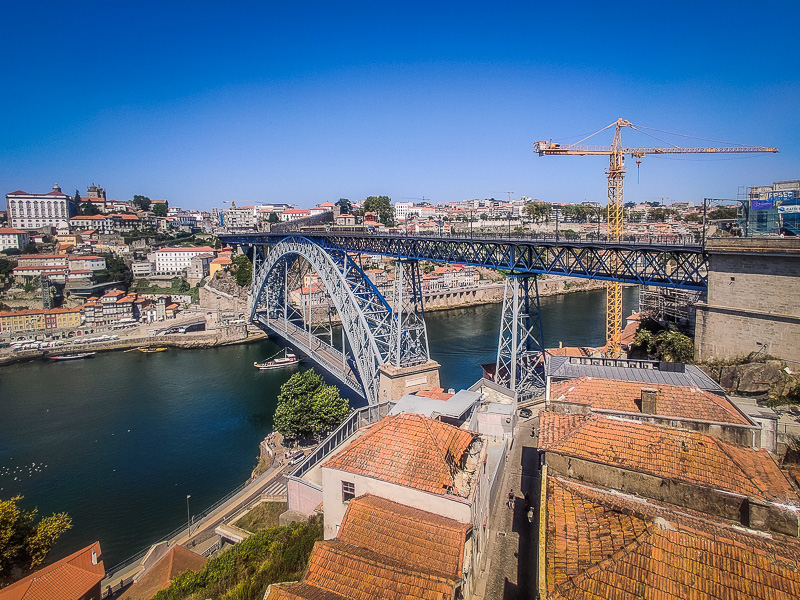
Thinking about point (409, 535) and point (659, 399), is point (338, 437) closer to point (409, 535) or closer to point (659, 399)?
point (409, 535)

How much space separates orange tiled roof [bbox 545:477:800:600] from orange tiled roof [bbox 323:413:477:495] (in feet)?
5.19

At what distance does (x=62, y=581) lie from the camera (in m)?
8.56

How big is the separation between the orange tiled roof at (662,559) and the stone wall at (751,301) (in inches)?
268

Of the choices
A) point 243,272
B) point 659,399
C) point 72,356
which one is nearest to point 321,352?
point 659,399

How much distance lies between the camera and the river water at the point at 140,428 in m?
13.2

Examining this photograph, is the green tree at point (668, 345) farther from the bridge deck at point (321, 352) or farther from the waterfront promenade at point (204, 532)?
the waterfront promenade at point (204, 532)

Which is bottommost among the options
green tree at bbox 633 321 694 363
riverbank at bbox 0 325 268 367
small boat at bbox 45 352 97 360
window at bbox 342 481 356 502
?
small boat at bbox 45 352 97 360

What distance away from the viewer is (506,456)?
800 cm

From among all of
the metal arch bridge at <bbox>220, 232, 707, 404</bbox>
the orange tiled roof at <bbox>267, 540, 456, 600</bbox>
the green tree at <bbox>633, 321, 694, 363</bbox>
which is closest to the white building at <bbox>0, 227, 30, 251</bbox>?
the metal arch bridge at <bbox>220, 232, 707, 404</bbox>

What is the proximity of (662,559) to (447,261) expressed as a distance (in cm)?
1207

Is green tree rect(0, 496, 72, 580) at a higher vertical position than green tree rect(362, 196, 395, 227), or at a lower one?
lower

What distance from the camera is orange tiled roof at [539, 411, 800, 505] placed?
4902 mm

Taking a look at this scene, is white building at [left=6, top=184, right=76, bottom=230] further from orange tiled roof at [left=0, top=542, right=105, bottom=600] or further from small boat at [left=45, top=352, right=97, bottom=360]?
orange tiled roof at [left=0, top=542, right=105, bottom=600]

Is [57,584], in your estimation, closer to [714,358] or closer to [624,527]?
[624,527]
